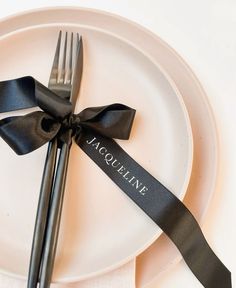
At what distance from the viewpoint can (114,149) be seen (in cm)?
41

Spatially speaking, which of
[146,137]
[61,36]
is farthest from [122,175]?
[61,36]

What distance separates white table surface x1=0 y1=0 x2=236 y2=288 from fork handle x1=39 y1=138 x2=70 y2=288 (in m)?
0.18

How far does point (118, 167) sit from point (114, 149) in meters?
0.02

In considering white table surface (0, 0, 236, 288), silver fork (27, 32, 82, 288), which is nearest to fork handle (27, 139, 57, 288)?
silver fork (27, 32, 82, 288)

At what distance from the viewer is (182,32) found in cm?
49

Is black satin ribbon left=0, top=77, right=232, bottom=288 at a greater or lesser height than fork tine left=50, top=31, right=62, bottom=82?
lesser

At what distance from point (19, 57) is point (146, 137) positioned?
0.18m

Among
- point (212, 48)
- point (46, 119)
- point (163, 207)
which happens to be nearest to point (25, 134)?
point (46, 119)

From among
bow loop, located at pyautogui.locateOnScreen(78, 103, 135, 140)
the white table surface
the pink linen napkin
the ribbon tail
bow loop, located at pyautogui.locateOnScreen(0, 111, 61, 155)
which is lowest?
the pink linen napkin

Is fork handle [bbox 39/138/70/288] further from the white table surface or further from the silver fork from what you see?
the white table surface

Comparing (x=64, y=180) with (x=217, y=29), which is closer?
(x=64, y=180)

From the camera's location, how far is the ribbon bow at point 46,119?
380 millimetres

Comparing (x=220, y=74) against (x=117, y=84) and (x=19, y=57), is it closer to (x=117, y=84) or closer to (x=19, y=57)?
(x=117, y=84)

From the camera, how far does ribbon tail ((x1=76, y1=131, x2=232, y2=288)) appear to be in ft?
1.30
